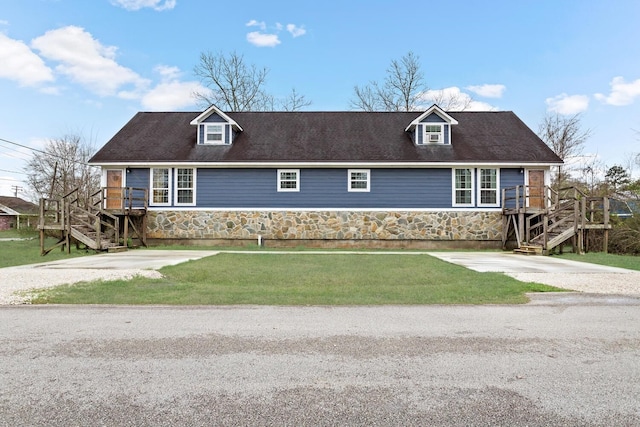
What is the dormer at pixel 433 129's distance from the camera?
20812 mm

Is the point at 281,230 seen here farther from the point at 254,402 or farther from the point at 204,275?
the point at 254,402

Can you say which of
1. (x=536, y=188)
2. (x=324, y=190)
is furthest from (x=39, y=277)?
(x=536, y=188)

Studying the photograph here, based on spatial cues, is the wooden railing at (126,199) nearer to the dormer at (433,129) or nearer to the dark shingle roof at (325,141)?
the dark shingle roof at (325,141)

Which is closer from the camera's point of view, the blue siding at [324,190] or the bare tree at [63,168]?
the blue siding at [324,190]

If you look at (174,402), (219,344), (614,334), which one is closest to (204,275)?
(219,344)

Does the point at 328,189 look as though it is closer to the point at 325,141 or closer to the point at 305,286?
the point at 325,141

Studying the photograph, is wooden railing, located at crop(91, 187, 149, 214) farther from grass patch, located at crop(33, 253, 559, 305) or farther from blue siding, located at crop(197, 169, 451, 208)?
grass patch, located at crop(33, 253, 559, 305)

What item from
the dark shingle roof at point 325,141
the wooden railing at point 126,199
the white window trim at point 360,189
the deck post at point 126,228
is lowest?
the deck post at point 126,228

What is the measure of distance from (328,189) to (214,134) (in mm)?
6373

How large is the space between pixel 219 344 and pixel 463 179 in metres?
17.5

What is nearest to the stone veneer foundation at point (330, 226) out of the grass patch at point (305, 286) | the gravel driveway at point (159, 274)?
the gravel driveway at point (159, 274)

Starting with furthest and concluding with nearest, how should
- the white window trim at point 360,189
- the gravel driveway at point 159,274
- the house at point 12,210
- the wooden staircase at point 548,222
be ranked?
the house at point 12,210 → the white window trim at point 360,189 → the wooden staircase at point 548,222 → the gravel driveway at point 159,274

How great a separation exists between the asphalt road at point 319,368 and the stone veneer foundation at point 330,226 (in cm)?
1365

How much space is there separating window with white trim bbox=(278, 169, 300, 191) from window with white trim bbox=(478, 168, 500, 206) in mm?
8496
